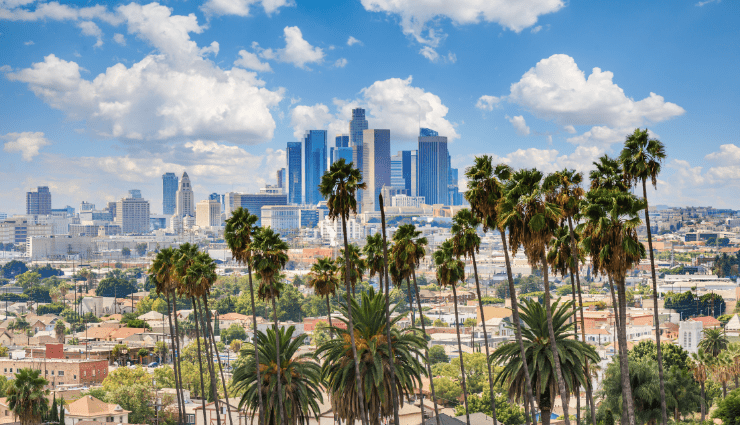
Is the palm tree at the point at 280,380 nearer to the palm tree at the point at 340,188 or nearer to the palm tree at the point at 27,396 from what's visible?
the palm tree at the point at 340,188

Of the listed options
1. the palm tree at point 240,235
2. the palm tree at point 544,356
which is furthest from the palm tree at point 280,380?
the palm tree at point 544,356

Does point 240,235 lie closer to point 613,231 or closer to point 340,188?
point 340,188

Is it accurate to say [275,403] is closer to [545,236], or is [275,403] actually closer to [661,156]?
[545,236]

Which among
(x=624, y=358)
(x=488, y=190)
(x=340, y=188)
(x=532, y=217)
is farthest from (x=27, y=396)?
(x=624, y=358)

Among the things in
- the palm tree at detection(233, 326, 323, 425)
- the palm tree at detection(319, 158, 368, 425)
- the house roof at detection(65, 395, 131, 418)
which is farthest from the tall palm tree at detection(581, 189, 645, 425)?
the house roof at detection(65, 395, 131, 418)

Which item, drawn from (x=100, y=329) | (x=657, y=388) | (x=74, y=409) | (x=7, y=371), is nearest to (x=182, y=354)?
(x=7, y=371)

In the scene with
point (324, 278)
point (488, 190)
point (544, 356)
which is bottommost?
point (544, 356)
